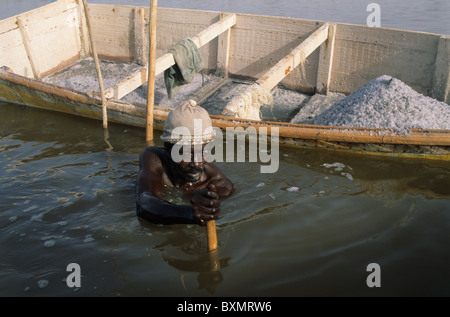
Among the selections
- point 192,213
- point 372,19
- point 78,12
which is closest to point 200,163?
point 192,213

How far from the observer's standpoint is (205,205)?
259cm

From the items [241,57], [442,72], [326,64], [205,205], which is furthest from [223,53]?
[205,205]

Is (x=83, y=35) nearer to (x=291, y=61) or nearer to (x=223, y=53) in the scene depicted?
(x=223, y=53)

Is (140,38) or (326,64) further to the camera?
(140,38)

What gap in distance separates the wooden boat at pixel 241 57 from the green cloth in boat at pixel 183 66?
0.55 ft

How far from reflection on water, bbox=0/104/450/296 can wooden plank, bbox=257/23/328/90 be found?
2.95ft

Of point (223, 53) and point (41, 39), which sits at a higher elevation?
point (41, 39)

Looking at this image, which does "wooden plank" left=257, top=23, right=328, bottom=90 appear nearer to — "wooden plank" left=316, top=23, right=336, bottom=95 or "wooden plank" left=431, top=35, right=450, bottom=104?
"wooden plank" left=316, top=23, right=336, bottom=95

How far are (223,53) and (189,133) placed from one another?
4.74 meters

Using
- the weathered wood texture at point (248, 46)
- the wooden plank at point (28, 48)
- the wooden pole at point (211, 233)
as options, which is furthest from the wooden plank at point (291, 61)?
the wooden plank at point (28, 48)

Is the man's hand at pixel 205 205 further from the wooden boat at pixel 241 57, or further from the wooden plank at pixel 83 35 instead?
the wooden plank at pixel 83 35

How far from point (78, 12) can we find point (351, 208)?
6.47 meters

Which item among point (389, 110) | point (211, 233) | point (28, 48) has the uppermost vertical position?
point (28, 48)

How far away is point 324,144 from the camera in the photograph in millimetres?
4750
